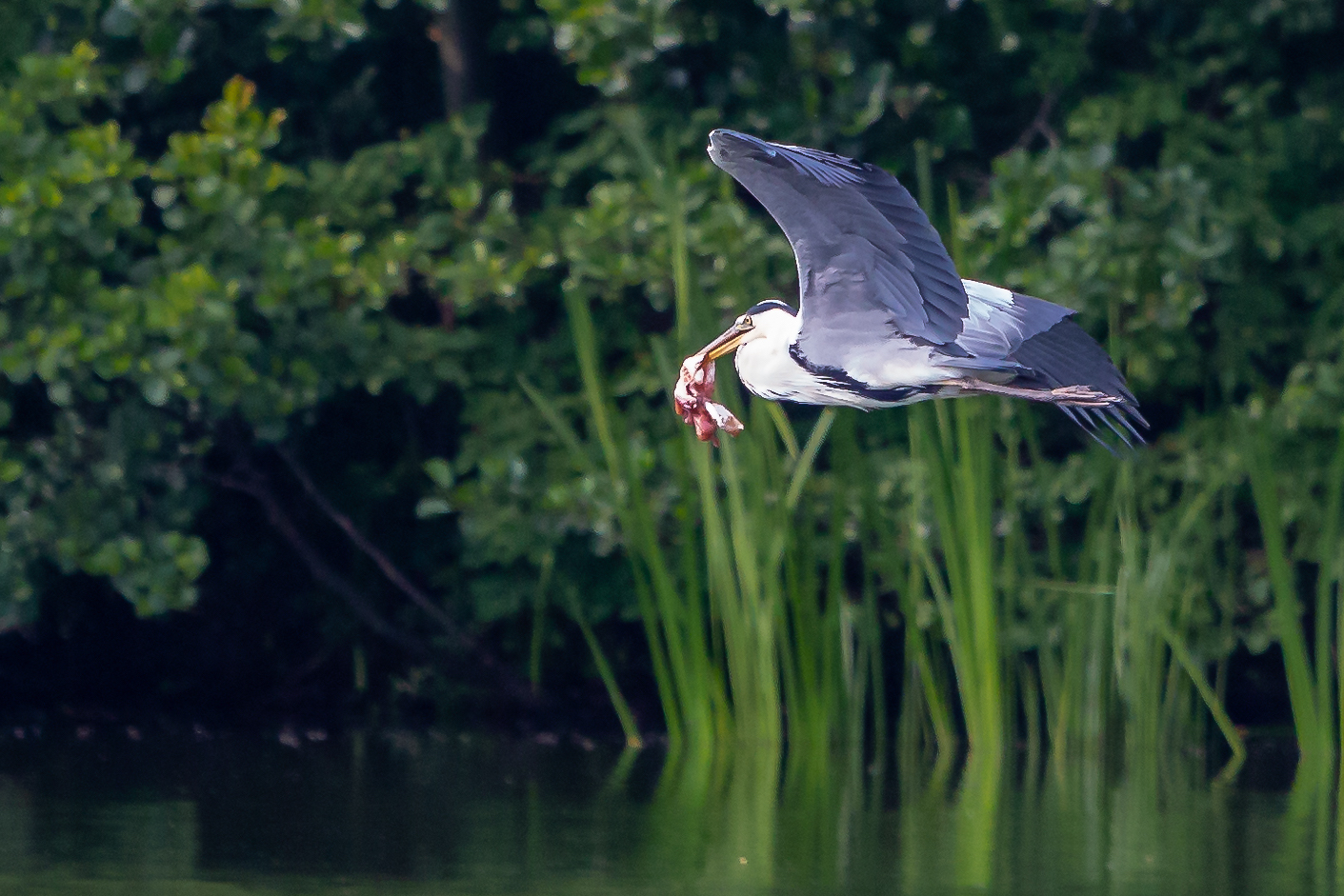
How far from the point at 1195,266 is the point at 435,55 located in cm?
324

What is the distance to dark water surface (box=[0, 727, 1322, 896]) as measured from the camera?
3828 mm

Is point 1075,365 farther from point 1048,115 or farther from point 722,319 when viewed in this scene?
point 1048,115

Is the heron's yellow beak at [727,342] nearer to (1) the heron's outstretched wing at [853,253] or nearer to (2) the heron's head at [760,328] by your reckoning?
(2) the heron's head at [760,328]

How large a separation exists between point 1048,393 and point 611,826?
6.03 feet

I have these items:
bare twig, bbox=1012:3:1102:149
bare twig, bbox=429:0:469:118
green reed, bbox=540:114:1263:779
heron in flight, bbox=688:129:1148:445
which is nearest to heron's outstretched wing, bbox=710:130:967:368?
heron in flight, bbox=688:129:1148:445

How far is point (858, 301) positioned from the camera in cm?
353

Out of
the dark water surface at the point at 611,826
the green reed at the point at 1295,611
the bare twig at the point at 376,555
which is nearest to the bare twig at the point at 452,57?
the bare twig at the point at 376,555

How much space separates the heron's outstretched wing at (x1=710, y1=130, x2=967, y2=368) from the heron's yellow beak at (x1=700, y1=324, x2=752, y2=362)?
0.19 metres

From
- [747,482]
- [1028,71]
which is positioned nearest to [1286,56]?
[1028,71]

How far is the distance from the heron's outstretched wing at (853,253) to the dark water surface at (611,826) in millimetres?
1175

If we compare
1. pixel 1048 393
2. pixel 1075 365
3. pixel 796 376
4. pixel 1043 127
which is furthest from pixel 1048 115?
pixel 1048 393

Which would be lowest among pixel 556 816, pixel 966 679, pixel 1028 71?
pixel 556 816

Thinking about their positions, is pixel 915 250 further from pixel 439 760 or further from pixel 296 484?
pixel 296 484

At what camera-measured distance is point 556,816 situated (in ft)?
15.3
